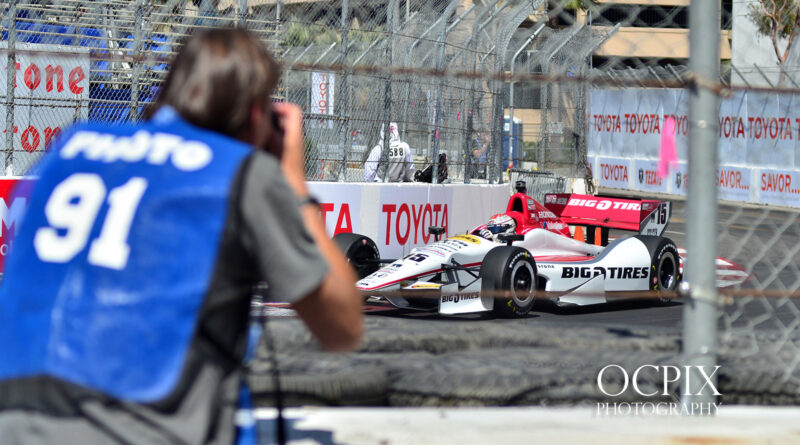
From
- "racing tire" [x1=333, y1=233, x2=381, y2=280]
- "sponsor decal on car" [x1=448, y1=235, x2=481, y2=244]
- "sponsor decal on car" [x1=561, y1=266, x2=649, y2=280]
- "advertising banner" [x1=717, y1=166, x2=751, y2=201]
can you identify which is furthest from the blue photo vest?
"advertising banner" [x1=717, y1=166, x2=751, y2=201]

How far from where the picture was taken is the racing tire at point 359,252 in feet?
28.2

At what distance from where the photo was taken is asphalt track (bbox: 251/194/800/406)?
9.52 ft

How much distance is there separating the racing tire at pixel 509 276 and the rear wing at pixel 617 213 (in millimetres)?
2320

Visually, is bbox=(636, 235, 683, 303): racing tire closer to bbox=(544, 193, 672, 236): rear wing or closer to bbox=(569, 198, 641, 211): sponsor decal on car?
bbox=(544, 193, 672, 236): rear wing

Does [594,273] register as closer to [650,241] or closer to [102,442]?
[650,241]

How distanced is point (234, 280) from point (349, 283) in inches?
6.4

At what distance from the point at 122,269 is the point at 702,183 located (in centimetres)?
172

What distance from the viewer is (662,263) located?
9.16 metres

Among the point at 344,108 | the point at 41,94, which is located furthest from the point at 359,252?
the point at 41,94

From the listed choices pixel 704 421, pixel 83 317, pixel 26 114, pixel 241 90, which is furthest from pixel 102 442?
pixel 26 114

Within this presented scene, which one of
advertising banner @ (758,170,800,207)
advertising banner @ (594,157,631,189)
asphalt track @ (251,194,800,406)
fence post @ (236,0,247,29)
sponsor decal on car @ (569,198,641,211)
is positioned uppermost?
fence post @ (236,0,247,29)

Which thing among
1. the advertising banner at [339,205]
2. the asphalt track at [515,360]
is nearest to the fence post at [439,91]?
the advertising banner at [339,205]

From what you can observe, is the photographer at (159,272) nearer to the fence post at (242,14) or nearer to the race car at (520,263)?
the race car at (520,263)

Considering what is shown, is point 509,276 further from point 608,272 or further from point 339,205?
point 339,205
